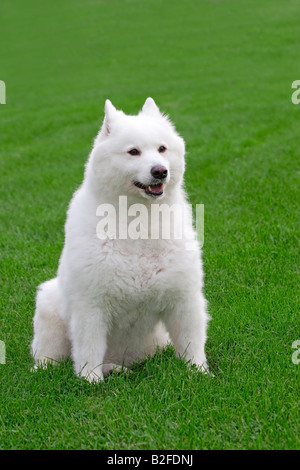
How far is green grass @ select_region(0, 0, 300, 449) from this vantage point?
3.38 m

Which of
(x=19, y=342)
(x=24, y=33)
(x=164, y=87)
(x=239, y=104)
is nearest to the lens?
(x=19, y=342)

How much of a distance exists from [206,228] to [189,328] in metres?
2.86

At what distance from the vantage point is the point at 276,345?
4129 millimetres

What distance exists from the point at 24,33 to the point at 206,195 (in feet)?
69.3

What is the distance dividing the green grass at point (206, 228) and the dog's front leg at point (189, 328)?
0.10 m

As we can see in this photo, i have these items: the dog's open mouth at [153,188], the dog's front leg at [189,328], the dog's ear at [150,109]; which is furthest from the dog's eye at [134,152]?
the dog's front leg at [189,328]

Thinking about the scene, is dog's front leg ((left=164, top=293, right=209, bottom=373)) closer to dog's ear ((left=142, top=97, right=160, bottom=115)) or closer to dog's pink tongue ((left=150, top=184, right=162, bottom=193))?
dog's pink tongue ((left=150, top=184, right=162, bottom=193))

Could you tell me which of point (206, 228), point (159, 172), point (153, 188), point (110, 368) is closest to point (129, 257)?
point (153, 188)

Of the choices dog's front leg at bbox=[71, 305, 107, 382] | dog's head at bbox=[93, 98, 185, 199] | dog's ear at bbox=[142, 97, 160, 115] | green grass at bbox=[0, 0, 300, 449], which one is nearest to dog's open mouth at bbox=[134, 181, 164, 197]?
dog's head at bbox=[93, 98, 185, 199]

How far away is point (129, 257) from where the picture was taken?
366 cm

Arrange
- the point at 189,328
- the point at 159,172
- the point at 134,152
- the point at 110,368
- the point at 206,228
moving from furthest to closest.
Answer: the point at 206,228, the point at 110,368, the point at 189,328, the point at 134,152, the point at 159,172

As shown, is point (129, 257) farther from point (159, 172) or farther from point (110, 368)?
point (110, 368)
